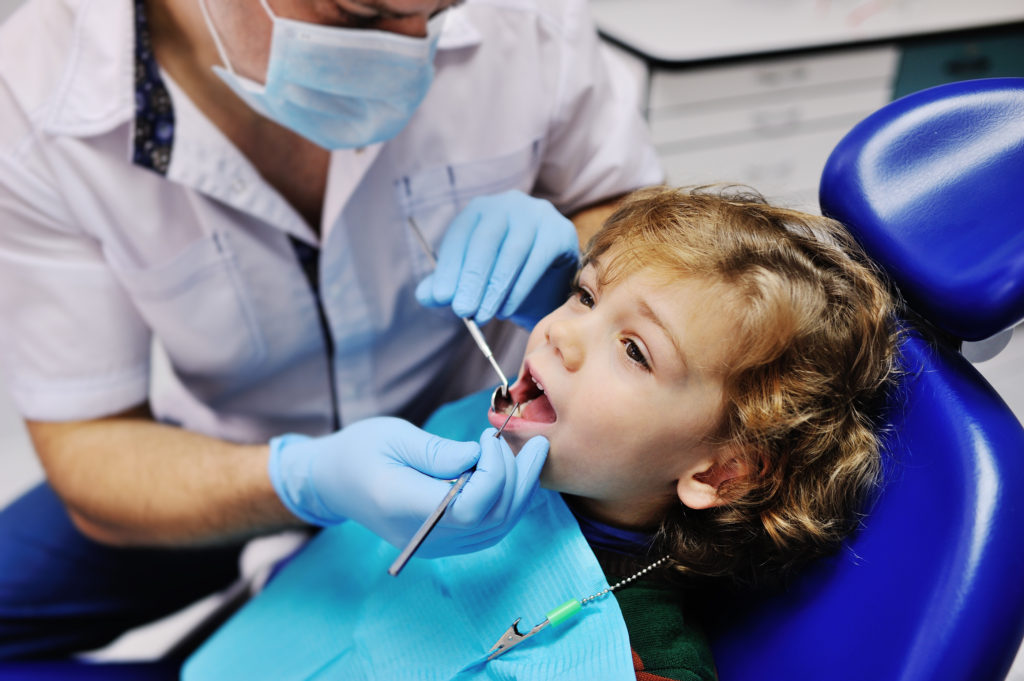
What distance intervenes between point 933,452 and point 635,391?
0.33m

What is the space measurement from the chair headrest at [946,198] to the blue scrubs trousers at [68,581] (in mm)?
1265

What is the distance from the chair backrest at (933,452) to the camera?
0.74 m

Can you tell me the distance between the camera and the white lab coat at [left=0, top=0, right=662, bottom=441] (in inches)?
40.9

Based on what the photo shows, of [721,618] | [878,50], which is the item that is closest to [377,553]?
[721,618]

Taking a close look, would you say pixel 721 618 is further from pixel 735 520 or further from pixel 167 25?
pixel 167 25

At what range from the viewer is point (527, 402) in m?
1.00

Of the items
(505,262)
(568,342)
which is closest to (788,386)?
(568,342)

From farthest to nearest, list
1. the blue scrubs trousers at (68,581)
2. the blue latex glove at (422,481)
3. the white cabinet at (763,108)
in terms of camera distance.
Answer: the white cabinet at (763,108) → the blue scrubs trousers at (68,581) → the blue latex glove at (422,481)

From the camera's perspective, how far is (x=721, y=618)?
3.30 ft

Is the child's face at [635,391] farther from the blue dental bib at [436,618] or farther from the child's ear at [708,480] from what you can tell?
the blue dental bib at [436,618]

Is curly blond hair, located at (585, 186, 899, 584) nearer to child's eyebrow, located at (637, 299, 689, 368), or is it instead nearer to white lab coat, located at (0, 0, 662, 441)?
child's eyebrow, located at (637, 299, 689, 368)

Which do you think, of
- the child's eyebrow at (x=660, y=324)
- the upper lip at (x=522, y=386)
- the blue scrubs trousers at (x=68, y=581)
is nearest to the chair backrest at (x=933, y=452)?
the child's eyebrow at (x=660, y=324)

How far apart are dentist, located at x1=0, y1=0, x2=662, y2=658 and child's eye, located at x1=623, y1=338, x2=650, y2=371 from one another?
148mm

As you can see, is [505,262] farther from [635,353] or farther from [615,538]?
[615,538]
